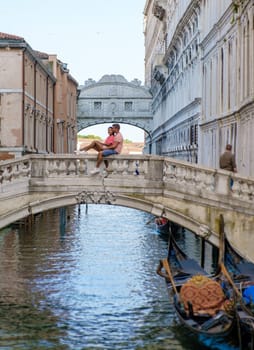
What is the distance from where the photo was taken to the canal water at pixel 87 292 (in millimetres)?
12883

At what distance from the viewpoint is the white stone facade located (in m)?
20.1

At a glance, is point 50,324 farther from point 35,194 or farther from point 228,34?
point 228,34

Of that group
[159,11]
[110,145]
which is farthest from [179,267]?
[159,11]

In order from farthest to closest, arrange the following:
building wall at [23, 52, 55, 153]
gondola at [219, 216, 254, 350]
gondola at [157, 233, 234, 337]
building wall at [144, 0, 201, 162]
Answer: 1. building wall at [23, 52, 55, 153]
2. building wall at [144, 0, 201, 162]
3. gondola at [157, 233, 234, 337]
4. gondola at [219, 216, 254, 350]

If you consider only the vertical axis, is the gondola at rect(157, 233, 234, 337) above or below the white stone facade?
below

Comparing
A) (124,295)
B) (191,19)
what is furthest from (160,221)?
(124,295)

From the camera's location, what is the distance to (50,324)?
13.9 m

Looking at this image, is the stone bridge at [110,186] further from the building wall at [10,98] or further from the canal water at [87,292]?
the building wall at [10,98]

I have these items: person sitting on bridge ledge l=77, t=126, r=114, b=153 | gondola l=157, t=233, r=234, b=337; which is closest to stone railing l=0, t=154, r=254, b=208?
person sitting on bridge ledge l=77, t=126, r=114, b=153

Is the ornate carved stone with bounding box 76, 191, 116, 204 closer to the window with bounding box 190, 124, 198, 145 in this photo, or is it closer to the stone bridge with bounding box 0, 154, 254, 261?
Result: the stone bridge with bounding box 0, 154, 254, 261

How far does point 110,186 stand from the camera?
589 inches

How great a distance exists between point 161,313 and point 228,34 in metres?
10.3

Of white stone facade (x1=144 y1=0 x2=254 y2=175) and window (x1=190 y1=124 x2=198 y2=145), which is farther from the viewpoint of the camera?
window (x1=190 y1=124 x2=198 y2=145)

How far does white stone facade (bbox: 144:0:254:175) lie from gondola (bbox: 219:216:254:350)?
3.77m
